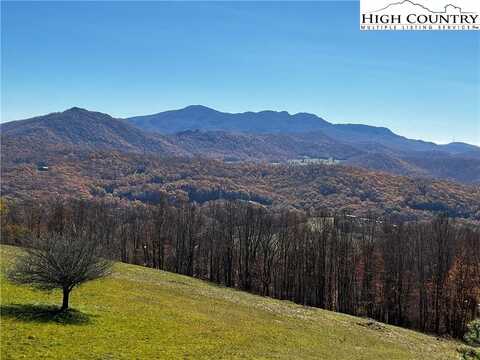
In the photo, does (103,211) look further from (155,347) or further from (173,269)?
(155,347)

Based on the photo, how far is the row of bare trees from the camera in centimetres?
7181

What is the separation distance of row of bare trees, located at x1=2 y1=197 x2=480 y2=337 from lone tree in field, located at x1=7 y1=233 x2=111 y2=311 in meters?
37.9

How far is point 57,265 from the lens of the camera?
31.0m

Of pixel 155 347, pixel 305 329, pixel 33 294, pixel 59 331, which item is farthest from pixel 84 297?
pixel 305 329

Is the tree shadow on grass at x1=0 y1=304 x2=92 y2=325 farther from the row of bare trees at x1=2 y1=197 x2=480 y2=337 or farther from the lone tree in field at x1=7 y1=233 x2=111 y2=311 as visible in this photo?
the row of bare trees at x1=2 y1=197 x2=480 y2=337

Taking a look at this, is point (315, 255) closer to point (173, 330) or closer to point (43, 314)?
point (173, 330)

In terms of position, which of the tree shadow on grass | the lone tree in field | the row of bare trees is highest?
the lone tree in field

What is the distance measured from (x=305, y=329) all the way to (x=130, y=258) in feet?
196

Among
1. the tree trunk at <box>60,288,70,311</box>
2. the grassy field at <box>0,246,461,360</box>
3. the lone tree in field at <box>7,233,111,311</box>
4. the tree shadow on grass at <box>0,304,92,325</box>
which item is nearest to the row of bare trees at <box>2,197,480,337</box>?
the grassy field at <box>0,246,461,360</box>

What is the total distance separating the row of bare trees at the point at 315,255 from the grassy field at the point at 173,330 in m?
21.8

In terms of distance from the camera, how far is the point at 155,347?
89.6 feet

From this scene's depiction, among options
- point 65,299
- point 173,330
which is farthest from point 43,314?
point 173,330

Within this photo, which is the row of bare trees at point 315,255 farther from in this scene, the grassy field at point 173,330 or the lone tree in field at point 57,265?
the lone tree in field at point 57,265

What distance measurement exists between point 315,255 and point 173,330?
170 feet
